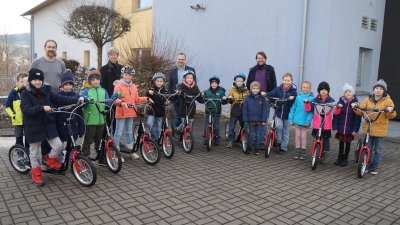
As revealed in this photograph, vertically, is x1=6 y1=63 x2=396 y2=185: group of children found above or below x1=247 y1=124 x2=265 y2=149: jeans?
above

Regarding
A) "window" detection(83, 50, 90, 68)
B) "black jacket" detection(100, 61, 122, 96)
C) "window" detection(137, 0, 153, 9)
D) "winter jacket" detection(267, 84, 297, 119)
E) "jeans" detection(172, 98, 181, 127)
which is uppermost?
"window" detection(137, 0, 153, 9)

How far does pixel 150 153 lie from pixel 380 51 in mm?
9202

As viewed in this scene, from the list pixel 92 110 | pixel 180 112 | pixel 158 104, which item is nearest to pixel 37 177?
pixel 92 110

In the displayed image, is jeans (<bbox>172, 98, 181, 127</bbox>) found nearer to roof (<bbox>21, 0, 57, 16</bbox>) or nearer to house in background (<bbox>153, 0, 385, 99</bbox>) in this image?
house in background (<bbox>153, 0, 385, 99</bbox>)

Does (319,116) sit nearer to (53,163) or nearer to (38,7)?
(53,163)

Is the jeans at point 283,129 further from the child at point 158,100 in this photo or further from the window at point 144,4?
the window at point 144,4

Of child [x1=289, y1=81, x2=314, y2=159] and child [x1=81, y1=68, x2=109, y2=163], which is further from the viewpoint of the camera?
child [x1=289, y1=81, x2=314, y2=159]

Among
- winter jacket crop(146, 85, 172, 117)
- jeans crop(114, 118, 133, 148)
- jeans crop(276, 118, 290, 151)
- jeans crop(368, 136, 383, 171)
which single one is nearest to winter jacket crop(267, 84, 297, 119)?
jeans crop(276, 118, 290, 151)

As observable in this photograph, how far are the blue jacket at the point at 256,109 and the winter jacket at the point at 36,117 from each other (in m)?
3.54

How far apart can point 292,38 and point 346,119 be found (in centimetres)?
449

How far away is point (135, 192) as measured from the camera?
4707 mm

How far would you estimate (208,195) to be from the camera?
4.70 meters

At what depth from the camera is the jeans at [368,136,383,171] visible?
5874mm

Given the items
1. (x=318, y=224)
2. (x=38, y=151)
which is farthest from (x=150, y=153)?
(x=318, y=224)
